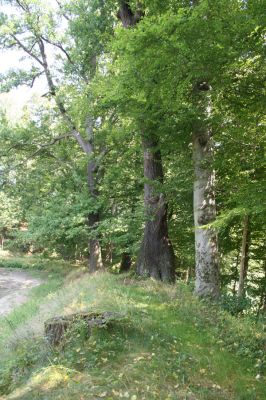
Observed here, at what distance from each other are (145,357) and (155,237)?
5104 millimetres

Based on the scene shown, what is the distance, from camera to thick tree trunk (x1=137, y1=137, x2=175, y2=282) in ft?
31.8

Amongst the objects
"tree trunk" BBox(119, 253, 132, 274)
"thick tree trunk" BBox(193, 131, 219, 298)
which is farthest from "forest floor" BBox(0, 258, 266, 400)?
"tree trunk" BBox(119, 253, 132, 274)

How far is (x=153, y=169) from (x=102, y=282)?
3.54 m

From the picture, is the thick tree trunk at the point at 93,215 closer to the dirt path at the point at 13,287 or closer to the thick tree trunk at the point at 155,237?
the dirt path at the point at 13,287

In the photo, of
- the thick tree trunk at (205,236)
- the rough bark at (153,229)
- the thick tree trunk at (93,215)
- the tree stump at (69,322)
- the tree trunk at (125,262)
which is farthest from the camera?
the tree trunk at (125,262)

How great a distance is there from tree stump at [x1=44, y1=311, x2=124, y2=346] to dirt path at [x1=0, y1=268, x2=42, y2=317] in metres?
7.17

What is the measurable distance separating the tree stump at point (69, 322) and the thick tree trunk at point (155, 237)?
3951mm

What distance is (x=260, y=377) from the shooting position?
16.5 feet

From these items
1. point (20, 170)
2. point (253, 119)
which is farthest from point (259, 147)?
point (20, 170)

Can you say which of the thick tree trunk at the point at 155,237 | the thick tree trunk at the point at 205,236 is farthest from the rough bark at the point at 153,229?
the thick tree trunk at the point at 205,236

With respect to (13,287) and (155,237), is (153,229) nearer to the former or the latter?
(155,237)

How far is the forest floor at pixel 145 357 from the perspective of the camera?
14.2 feet

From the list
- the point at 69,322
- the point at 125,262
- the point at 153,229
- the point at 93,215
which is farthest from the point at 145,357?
the point at 125,262

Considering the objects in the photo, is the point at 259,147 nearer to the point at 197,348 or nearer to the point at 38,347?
the point at 197,348
